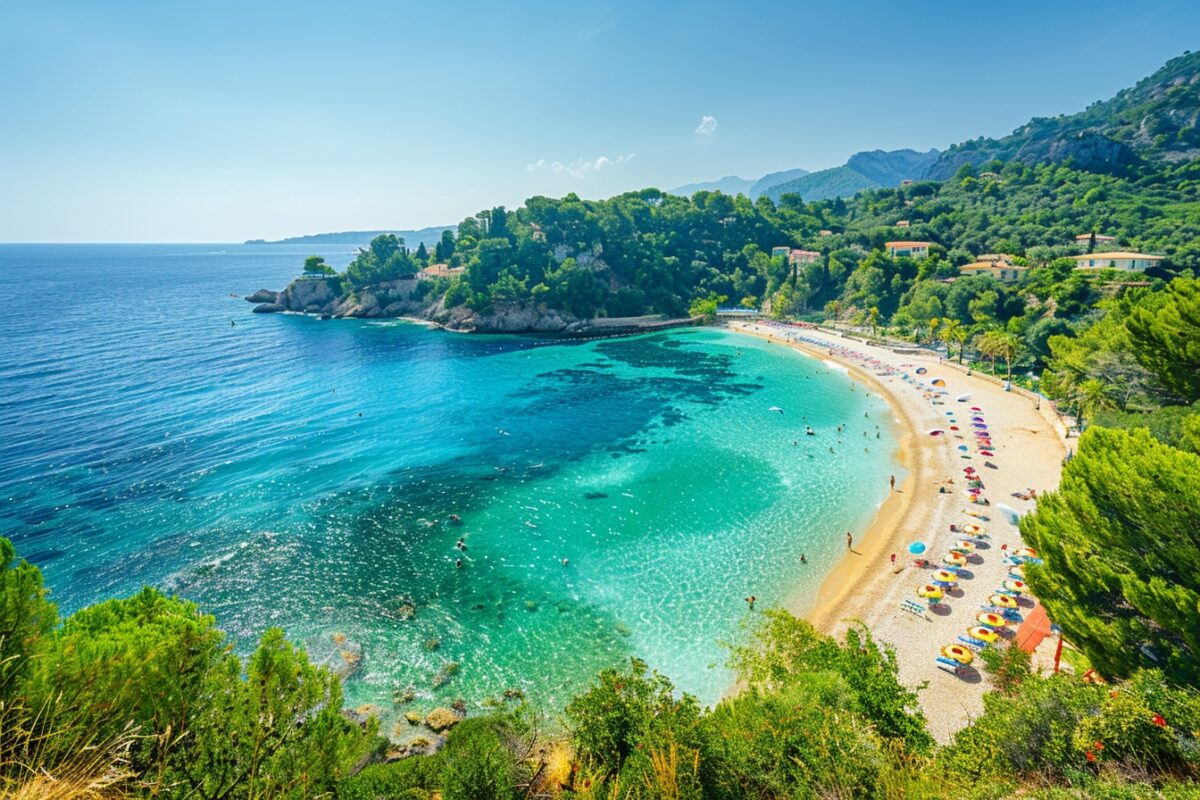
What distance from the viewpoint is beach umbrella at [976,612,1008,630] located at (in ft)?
70.0

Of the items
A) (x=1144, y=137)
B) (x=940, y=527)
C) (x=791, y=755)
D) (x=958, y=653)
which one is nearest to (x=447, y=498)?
(x=791, y=755)

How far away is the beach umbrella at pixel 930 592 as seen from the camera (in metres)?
23.4

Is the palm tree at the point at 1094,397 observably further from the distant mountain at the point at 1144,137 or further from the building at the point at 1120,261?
the distant mountain at the point at 1144,137

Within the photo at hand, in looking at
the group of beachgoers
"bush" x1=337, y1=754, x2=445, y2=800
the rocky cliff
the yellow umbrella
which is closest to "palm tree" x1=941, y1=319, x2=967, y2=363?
the group of beachgoers

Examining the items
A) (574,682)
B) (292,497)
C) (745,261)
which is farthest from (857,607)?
(745,261)

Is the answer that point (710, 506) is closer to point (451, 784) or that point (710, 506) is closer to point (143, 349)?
point (451, 784)

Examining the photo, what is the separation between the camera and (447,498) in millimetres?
34406

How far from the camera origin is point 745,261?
4382 inches

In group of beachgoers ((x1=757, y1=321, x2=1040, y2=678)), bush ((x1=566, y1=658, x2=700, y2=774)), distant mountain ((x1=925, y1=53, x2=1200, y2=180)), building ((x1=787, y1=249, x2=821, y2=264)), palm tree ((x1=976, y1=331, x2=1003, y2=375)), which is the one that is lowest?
group of beachgoers ((x1=757, y1=321, x2=1040, y2=678))

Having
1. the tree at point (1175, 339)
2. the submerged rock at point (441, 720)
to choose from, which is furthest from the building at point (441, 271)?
the tree at point (1175, 339)

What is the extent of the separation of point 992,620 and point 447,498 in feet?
99.3

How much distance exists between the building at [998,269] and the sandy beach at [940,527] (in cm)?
3227

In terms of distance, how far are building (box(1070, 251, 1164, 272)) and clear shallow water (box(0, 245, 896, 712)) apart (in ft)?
149

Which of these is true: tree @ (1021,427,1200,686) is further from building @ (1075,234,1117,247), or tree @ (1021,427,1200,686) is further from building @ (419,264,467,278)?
building @ (419,264,467,278)
